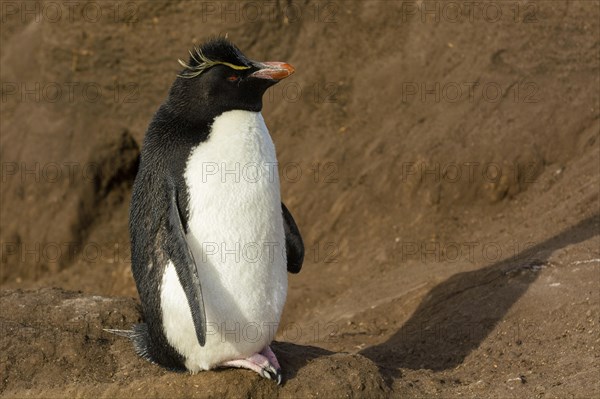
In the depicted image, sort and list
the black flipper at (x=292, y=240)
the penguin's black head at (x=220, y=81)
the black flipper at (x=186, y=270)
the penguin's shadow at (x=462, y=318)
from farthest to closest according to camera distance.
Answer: the penguin's shadow at (x=462, y=318)
the black flipper at (x=292, y=240)
the penguin's black head at (x=220, y=81)
the black flipper at (x=186, y=270)

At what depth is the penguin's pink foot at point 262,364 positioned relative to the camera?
181 inches

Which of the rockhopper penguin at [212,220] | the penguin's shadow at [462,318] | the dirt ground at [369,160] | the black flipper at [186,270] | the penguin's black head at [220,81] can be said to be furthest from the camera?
the dirt ground at [369,160]

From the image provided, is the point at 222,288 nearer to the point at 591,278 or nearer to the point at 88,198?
the point at 591,278

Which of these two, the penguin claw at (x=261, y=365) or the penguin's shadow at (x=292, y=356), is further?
the penguin's shadow at (x=292, y=356)

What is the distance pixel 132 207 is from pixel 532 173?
15.3 feet

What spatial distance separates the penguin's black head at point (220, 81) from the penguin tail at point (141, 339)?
50.8 inches

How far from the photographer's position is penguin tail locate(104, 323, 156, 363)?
504 centimetres

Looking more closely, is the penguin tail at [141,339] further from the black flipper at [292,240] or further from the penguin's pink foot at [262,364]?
the black flipper at [292,240]

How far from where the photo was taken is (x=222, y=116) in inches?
180

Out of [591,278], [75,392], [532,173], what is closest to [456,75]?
[532,173]

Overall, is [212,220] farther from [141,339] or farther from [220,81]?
[141,339]

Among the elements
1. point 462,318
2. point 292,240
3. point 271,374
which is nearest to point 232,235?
point 292,240

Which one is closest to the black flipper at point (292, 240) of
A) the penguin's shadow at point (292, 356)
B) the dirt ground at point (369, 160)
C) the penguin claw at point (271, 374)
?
the penguin's shadow at point (292, 356)

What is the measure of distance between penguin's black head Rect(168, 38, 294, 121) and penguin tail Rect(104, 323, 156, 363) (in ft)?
4.23
